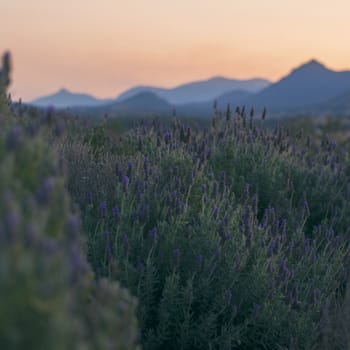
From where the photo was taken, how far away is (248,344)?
2.96 metres

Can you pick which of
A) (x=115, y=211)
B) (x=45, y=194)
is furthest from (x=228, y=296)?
→ (x=45, y=194)

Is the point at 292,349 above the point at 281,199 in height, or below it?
below

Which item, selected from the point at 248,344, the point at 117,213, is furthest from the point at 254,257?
the point at 117,213

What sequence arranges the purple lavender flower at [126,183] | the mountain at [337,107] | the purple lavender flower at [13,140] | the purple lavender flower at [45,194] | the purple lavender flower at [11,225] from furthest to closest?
the mountain at [337,107]
the purple lavender flower at [126,183]
the purple lavender flower at [13,140]
the purple lavender flower at [45,194]
the purple lavender flower at [11,225]

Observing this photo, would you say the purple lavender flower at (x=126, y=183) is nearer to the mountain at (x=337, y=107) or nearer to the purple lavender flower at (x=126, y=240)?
the purple lavender flower at (x=126, y=240)

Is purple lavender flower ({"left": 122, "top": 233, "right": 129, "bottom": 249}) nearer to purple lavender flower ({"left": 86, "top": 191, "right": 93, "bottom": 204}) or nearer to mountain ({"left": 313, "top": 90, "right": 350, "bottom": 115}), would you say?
purple lavender flower ({"left": 86, "top": 191, "right": 93, "bottom": 204})

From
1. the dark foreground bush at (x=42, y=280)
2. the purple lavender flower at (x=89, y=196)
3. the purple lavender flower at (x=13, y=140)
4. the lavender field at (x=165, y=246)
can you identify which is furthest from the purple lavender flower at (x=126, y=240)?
the purple lavender flower at (x=13, y=140)

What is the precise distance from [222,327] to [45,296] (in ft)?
5.94

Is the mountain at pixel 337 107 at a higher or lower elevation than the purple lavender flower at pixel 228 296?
higher

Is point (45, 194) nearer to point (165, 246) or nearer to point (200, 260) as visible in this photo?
point (200, 260)

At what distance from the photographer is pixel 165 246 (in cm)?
294

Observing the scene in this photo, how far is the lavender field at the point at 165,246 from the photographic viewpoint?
3.76 ft

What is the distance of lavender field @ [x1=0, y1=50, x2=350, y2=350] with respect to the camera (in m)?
1.15

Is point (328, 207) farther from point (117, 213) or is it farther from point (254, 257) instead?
point (117, 213)
